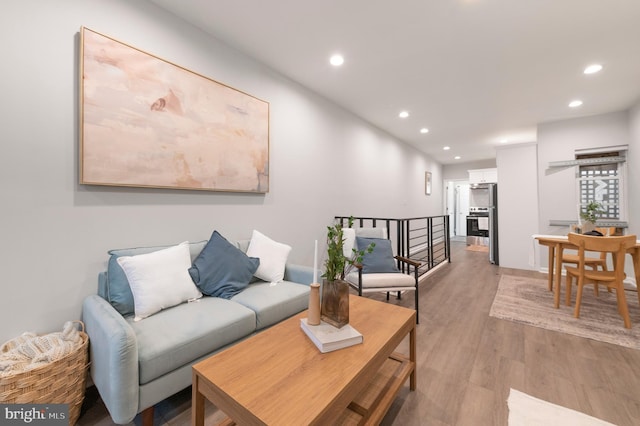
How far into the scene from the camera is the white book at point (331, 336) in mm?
1281

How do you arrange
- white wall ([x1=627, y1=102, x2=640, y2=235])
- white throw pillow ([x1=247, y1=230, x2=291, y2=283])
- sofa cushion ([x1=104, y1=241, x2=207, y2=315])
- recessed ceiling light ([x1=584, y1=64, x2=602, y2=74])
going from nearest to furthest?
sofa cushion ([x1=104, y1=241, x2=207, y2=315])
white throw pillow ([x1=247, y1=230, x2=291, y2=283])
recessed ceiling light ([x1=584, y1=64, x2=602, y2=74])
white wall ([x1=627, y1=102, x2=640, y2=235])

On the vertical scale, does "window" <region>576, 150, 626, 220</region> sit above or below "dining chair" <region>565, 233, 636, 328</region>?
above

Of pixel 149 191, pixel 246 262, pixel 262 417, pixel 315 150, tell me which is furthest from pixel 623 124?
pixel 149 191

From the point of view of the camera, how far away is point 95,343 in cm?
Answer: 145

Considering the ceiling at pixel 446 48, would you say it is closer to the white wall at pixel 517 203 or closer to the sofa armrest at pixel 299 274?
the white wall at pixel 517 203

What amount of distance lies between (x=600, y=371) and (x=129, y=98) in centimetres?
392

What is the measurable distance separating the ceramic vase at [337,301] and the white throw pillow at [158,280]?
1.10 m

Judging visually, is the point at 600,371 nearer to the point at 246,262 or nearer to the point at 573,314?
the point at 573,314

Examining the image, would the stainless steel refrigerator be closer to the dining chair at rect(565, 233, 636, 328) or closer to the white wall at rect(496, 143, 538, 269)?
the white wall at rect(496, 143, 538, 269)

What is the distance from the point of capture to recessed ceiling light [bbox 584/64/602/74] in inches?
113

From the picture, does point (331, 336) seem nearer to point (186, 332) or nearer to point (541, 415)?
point (186, 332)

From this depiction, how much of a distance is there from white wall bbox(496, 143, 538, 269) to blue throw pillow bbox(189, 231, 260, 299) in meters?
5.17

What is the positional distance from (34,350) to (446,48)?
12.3ft

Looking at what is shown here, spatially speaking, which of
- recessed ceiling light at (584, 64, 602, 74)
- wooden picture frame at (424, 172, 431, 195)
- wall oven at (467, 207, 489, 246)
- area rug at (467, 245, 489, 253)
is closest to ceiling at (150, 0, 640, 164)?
recessed ceiling light at (584, 64, 602, 74)
